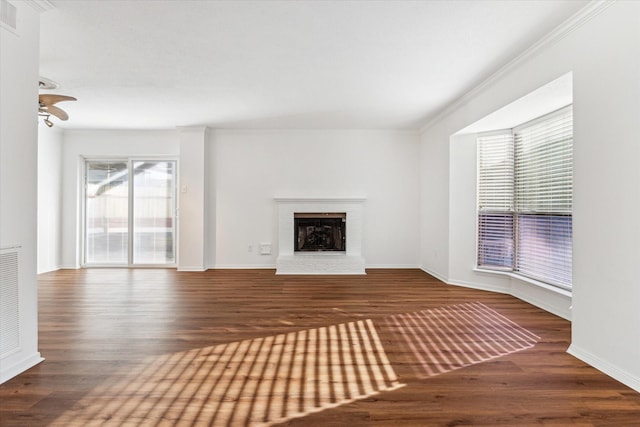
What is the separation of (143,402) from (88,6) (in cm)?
287

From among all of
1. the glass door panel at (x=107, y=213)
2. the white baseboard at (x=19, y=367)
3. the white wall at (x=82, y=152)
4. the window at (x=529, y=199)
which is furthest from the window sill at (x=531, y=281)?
the glass door panel at (x=107, y=213)

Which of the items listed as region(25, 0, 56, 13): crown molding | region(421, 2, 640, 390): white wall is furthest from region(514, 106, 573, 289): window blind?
region(25, 0, 56, 13): crown molding

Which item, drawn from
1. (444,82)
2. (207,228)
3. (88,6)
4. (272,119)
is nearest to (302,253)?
(207,228)

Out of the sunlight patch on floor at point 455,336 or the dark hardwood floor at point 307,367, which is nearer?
the dark hardwood floor at point 307,367

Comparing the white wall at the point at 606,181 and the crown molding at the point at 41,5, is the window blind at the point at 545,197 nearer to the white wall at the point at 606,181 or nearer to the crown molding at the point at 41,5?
the white wall at the point at 606,181

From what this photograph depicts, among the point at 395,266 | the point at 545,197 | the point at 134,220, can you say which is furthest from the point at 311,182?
the point at 545,197

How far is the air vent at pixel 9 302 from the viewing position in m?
2.17

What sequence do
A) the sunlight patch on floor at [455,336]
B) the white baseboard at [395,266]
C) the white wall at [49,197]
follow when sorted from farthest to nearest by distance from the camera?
the white baseboard at [395,266], the white wall at [49,197], the sunlight patch on floor at [455,336]

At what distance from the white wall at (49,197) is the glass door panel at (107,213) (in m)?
0.46

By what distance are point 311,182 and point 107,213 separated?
4171 mm

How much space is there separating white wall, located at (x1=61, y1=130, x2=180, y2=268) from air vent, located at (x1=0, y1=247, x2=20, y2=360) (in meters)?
4.64

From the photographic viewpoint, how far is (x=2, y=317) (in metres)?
2.16

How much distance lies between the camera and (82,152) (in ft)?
21.4

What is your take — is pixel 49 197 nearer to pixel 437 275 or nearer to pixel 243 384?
pixel 243 384
